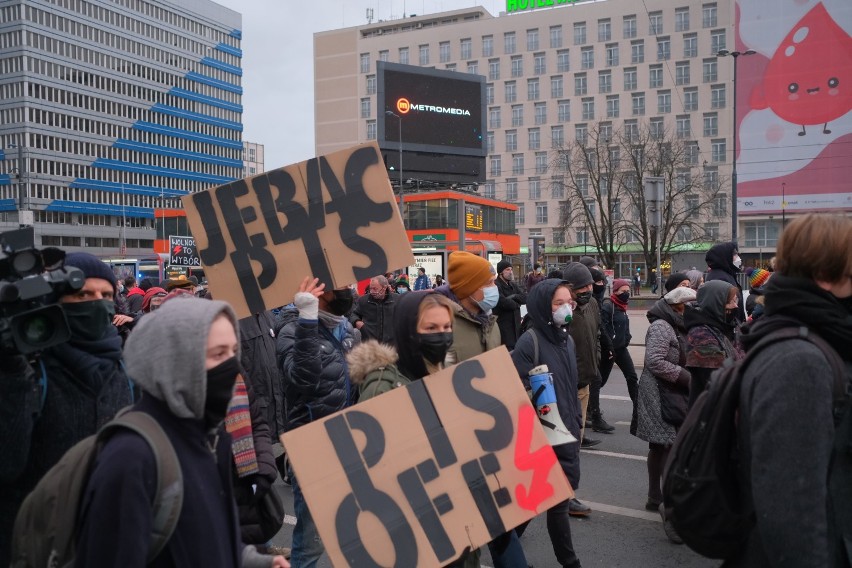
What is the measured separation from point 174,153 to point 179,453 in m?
112

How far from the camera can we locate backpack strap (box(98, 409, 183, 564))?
1874mm

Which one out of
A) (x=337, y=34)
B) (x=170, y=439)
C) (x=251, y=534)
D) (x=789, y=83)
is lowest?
(x=251, y=534)

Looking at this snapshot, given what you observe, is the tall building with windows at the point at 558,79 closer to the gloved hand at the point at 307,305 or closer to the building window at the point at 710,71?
the building window at the point at 710,71

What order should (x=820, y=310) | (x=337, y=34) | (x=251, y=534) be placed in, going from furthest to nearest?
1. (x=337, y=34)
2. (x=251, y=534)
3. (x=820, y=310)

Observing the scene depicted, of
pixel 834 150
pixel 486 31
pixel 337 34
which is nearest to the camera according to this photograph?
pixel 834 150

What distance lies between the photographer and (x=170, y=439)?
6.42 feet

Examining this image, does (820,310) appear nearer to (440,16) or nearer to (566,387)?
(566,387)

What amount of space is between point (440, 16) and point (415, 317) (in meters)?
90.0

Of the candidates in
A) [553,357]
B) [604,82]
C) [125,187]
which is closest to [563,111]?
[604,82]

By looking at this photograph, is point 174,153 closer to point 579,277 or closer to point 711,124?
point 711,124

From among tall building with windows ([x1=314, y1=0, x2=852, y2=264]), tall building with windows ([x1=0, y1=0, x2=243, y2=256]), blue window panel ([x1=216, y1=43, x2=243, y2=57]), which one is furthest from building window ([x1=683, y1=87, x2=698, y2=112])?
blue window panel ([x1=216, y1=43, x2=243, y2=57])

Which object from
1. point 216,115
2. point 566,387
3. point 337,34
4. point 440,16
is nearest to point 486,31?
point 440,16

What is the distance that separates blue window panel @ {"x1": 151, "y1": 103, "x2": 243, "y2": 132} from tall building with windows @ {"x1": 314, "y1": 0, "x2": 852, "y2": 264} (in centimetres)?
2913

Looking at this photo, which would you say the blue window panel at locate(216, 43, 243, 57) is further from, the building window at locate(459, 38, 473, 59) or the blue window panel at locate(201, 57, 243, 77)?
the building window at locate(459, 38, 473, 59)
